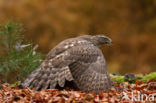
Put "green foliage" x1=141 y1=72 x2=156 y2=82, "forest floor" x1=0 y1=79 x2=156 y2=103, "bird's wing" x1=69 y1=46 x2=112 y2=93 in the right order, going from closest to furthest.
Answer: "forest floor" x1=0 y1=79 x2=156 y2=103
"bird's wing" x1=69 y1=46 x2=112 y2=93
"green foliage" x1=141 y1=72 x2=156 y2=82

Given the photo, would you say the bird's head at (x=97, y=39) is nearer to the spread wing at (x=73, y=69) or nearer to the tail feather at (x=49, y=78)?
the spread wing at (x=73, y=69)

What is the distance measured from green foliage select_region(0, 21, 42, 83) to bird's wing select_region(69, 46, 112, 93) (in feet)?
3.59

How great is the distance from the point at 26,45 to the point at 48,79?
1.21 meters

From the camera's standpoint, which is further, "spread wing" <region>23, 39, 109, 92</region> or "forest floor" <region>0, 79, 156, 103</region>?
"spread wing" <region>23, 39, 109, 92</region>

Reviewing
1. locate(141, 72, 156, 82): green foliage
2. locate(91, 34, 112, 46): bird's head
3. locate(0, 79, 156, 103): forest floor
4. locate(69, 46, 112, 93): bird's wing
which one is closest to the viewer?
locate(0, 79, 156, 103): forest floor

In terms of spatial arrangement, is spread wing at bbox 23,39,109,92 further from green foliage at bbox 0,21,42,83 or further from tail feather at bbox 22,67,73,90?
green foliage at bbox 0,21,42,83

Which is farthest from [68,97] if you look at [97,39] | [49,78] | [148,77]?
[148,77]

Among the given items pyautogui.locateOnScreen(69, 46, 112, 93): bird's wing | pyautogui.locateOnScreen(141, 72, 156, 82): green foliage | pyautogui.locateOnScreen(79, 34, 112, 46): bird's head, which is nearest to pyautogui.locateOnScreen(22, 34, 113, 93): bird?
pyautogui.locateOnScreen(69, 46, 112, 93): bird's wing

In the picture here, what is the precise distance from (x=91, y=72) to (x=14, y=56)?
1.50 m

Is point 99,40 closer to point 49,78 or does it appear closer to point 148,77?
point 49,78

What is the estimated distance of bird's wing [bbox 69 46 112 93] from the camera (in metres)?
5.02

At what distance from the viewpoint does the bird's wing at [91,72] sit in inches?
198

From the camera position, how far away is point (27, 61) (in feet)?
19.8

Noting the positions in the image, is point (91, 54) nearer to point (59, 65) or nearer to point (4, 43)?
point (59, 65)
